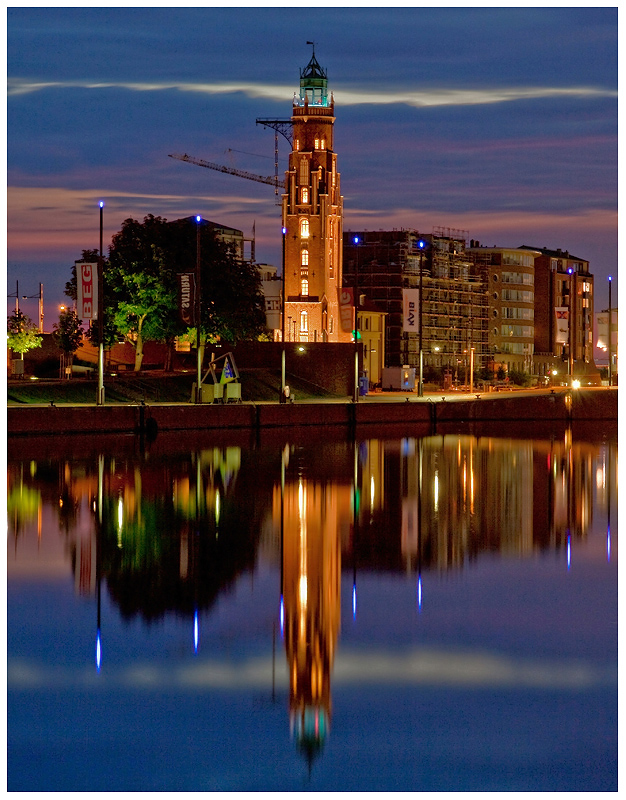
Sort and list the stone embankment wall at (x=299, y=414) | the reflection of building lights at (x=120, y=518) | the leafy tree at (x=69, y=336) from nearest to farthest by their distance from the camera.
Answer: the reflection of building lights at (x=120, y=518) < the stone embankment wall at (x=299, y=414) < the leafy tree at (x=69, y=336)

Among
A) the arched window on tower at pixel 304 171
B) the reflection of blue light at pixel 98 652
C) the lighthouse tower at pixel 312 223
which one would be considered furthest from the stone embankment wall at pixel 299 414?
the arched window on tower at pixel 304 171

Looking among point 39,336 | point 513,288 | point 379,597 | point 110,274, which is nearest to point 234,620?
point 379,597

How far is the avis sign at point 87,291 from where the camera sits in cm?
5278

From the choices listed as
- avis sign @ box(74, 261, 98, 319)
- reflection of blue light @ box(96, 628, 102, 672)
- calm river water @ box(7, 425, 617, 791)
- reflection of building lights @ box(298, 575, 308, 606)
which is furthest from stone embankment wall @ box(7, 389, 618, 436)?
reflection of blue light @ box(96, 628, 102, 672)

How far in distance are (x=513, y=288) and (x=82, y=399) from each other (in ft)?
357

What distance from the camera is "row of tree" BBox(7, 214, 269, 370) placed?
256 ft

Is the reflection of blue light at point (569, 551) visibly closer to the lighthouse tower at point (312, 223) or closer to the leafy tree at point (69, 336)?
the leafy tree at point (69, 336)

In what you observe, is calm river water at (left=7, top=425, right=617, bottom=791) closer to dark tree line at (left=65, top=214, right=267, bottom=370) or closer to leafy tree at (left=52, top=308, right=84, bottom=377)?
dark tree line at (left=65, top=214, right=267, bottom=370)

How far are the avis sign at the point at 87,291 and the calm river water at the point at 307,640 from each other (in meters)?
21.0

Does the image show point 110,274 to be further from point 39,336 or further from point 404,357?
point 404,357

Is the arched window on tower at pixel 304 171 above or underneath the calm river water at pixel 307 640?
above

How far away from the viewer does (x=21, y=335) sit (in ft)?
301

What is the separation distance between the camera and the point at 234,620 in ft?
54.5

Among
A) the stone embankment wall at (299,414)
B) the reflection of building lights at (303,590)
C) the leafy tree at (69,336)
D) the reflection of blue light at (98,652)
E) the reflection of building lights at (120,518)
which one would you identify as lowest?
the reflection of blue light at (98,652)
